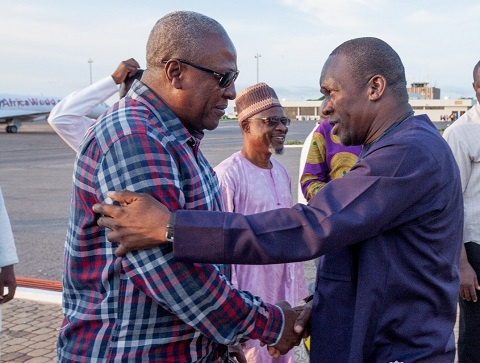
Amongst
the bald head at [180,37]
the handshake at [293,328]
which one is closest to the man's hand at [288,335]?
the handshake at [293,328]

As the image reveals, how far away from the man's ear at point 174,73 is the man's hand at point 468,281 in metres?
2.61

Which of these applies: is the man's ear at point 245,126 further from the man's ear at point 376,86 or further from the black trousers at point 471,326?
the man's ear at point 376,86

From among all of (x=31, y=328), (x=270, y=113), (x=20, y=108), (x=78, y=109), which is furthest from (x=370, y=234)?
(x=20, y=108)

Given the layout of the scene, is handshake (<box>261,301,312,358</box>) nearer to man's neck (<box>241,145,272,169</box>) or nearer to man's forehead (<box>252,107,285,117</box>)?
man's neck (<box>241,145,272,169</box>)

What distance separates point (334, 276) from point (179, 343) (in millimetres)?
586

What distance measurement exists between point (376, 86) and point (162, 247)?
0.96 meters

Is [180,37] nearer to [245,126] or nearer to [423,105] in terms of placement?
[245,126]

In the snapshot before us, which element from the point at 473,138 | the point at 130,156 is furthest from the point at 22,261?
the point at 130,156

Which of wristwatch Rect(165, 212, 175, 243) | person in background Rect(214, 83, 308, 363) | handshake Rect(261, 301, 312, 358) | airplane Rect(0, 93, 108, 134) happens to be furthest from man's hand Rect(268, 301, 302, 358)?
airplane Rect(0, 93, 108, 134)

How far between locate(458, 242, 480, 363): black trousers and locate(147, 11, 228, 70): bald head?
8.74 ft

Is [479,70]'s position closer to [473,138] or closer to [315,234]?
[473,138]

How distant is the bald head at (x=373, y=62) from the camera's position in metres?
2.11

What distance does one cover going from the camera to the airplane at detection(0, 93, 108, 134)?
43938 millimetres

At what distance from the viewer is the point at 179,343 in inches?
79.2
